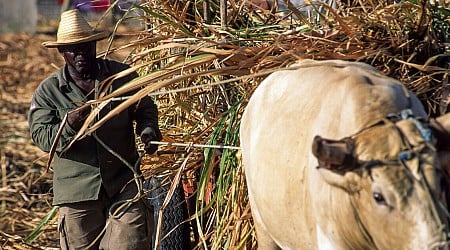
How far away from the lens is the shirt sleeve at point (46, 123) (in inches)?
217

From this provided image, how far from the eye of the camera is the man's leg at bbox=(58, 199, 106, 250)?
576cm

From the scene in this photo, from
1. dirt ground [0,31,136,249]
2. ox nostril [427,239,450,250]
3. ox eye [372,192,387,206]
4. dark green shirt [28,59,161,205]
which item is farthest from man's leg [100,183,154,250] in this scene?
ox nostril [427,239,450,250]

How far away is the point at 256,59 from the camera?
18.5 feet

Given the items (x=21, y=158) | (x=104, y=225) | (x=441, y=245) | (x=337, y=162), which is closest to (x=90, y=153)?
(x=104, y=225)

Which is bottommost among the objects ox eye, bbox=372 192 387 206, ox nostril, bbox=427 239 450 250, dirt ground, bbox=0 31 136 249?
dirt ground, bbox=0 31 136 249

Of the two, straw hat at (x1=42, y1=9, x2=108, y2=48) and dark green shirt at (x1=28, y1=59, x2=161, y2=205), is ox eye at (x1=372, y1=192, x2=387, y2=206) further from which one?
straw hat at (x1=42, y1=9, x2=108, y2=48)

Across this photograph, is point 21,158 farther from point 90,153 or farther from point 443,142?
point 443,142

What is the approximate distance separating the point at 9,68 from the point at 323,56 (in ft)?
44.1

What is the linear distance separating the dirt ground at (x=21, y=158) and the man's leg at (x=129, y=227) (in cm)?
49

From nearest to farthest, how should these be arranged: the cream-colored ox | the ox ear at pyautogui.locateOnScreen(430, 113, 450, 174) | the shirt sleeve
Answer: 1. the cream-colored ox
2. the ox ear at pyautogui.locateOnScreen(430, 113, 450, 174)
3. the shirt sleeve

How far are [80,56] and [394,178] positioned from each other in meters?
2.46

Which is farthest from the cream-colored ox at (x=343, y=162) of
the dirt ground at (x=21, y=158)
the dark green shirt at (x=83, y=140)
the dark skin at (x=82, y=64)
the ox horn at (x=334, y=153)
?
the dirt ground at (x=21, y=158)

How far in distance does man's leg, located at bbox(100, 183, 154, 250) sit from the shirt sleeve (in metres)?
0.51

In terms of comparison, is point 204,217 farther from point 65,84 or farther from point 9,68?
point 9,68
